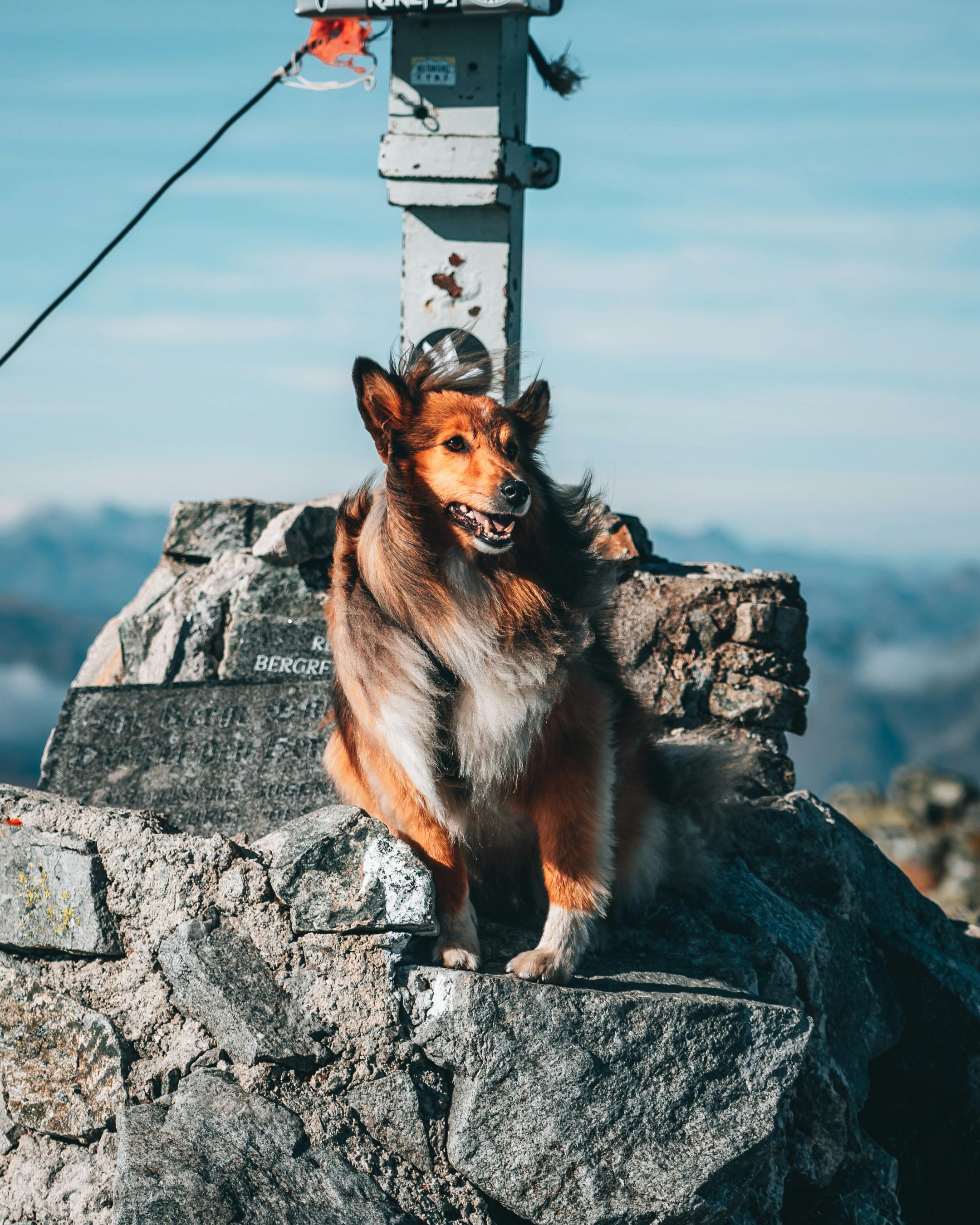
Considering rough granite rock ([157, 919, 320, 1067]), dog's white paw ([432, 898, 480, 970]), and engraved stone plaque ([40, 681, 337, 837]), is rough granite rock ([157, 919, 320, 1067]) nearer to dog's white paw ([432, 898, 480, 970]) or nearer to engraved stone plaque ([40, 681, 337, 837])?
dog's white paw ([432, 898, 480, 970])

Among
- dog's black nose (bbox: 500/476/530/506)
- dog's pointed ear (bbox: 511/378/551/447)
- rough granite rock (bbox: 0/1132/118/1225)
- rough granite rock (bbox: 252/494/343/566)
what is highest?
dog's pointed ear (bbox: 511/378/551/447)

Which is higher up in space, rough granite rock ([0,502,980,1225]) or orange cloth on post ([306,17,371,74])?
orange cloth on post ([306,17,371,74])

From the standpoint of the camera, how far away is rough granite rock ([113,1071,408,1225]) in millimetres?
2494

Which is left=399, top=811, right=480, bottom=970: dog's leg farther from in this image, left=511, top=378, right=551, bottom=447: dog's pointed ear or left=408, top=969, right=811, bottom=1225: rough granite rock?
left=511, top=378, right=551, bottom=447: dog's pointed ear

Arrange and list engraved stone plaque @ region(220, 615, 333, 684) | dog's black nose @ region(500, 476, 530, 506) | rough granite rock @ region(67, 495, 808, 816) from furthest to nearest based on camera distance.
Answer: engraved stone plaque @ region(220, 615, 333, 684) → rough granite rock @ region(67, 495, 808, 816) → dog's black nose @ region(500, 476, 530, 506)

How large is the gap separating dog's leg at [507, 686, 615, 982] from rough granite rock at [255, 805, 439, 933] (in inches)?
14.1

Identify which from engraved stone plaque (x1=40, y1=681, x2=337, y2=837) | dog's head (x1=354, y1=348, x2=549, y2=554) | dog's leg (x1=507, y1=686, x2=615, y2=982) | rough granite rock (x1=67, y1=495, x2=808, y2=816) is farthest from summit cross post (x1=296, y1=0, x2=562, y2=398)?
dog's leg (x1=507, y1=686, x2=615, y2=982)

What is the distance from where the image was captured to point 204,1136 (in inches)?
104

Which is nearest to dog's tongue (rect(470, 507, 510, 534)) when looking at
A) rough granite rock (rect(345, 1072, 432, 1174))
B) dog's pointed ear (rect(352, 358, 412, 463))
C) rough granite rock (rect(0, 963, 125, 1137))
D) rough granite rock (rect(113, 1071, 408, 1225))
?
dog's pointed ear (rect(352, 358, 412, 463))

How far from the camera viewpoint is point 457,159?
16.8 ft

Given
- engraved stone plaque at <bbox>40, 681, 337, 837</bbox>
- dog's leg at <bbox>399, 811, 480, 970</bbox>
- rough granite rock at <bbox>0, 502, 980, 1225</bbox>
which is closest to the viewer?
rough granite rock at <bbox>0, 502, 980, 1225</bbox>

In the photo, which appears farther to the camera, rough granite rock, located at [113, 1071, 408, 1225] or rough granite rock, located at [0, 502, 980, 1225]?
rough granite rock, located at [0, 502, 980, 1225]

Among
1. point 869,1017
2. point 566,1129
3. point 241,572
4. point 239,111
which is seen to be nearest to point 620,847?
point 566,1129

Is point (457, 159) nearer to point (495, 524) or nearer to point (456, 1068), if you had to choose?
point (495, 524)
